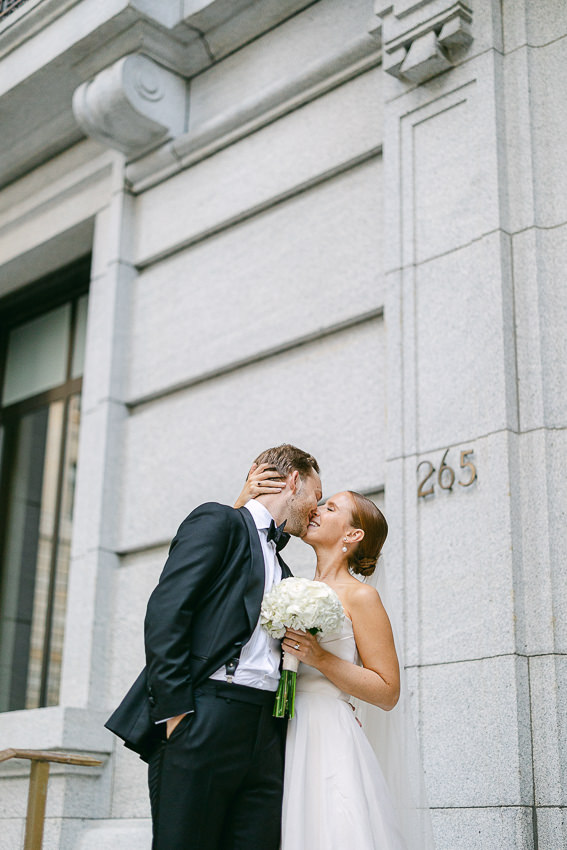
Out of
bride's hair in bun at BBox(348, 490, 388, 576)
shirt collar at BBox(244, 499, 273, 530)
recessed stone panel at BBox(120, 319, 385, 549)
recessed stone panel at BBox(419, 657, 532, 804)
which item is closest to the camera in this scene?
shirt collar at BBox(244, 499, 273, 530)

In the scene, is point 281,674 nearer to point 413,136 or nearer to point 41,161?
point 413,136

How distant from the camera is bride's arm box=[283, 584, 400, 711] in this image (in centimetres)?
388

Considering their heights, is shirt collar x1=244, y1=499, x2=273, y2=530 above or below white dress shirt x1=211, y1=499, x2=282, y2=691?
above

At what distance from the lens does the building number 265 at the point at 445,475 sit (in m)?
5.13

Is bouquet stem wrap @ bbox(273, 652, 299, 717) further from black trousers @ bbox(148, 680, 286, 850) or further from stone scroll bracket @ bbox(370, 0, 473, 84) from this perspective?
stone scroll bracket @ bbox(370, 0, 473, 84)

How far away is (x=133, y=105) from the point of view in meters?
7.67

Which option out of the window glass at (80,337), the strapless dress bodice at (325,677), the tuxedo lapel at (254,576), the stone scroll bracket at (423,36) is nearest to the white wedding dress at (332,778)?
the strapless dress bodice at (325,677)

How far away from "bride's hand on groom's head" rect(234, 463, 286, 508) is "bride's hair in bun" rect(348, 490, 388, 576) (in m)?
0.45

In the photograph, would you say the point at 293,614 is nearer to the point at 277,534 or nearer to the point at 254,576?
the point at 254,576

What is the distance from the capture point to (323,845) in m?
3.76

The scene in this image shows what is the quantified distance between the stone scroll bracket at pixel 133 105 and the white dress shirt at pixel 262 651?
4.57m

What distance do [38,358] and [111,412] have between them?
2763mm

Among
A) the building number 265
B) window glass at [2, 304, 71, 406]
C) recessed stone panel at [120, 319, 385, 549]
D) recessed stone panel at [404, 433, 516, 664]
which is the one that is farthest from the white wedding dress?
window glass at [2, 304, 71, 406]

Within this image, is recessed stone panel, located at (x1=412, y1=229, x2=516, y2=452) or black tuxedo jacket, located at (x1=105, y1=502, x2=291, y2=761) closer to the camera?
black tuxedo jacket, located at (x1=105, y1=502, x2=291, y2=761)
